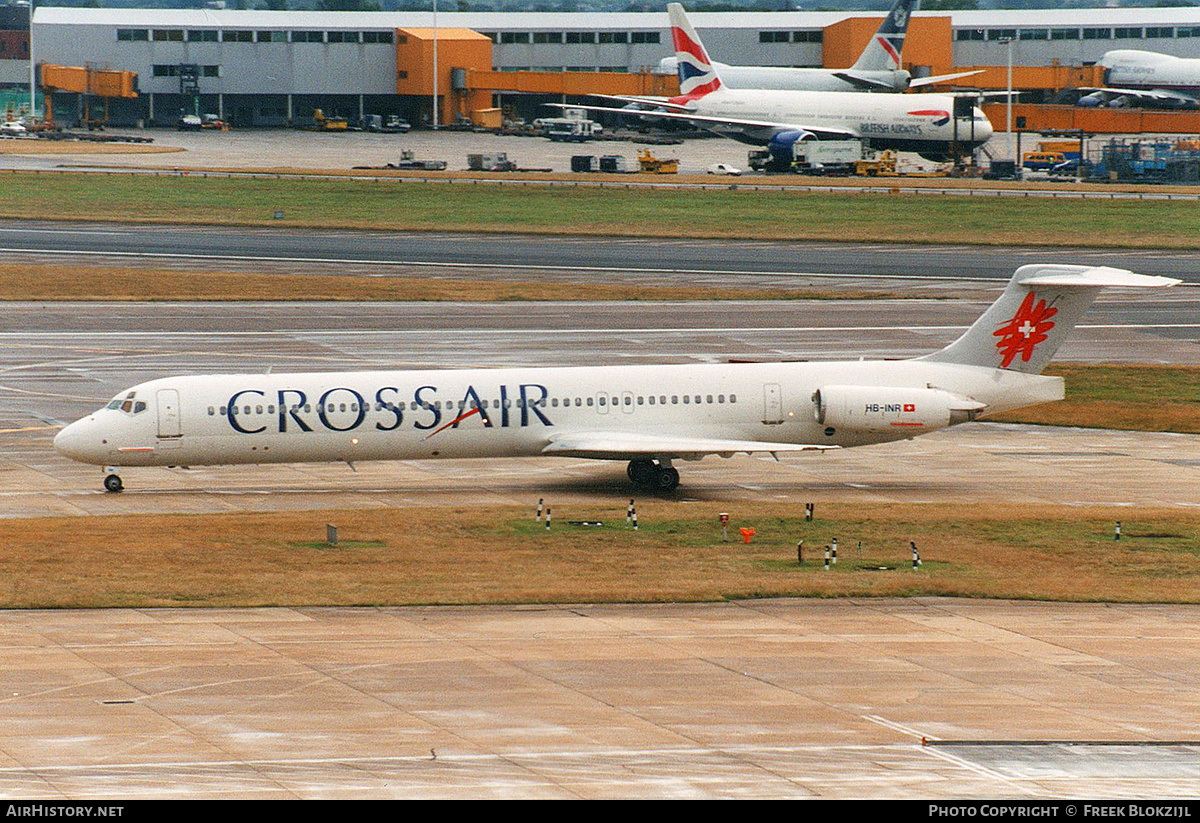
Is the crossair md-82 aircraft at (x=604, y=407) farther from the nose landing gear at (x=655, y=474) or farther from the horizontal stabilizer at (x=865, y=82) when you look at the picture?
the horizontal stabilizer at (x=865, y=82)

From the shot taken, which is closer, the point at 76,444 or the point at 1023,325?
the point at 76,444

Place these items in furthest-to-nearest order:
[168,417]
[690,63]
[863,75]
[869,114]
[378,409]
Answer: [863,75], [690,63], [869,114], [378,409], [168,417]

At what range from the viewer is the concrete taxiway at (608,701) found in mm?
21969

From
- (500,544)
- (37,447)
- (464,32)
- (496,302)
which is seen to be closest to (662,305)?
(496,302)

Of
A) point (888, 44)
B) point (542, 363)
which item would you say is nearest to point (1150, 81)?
point (888, 44)

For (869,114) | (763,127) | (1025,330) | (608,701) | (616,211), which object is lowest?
(608,701)

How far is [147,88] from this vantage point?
179500mm

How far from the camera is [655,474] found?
147ft

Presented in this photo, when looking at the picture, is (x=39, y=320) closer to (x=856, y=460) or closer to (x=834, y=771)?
(x=856, y=460)

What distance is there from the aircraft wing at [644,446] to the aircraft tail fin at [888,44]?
119674 millimetres

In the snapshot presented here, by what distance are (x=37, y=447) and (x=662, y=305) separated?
37.9 metres

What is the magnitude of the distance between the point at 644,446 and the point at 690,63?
344 feet

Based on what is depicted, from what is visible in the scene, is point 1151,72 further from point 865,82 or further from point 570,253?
point 570,253

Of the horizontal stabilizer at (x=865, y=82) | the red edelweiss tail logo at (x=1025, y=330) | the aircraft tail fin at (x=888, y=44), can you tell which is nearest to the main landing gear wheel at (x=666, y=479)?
the red edelweiss tail logo at (x=1025, y=330)
